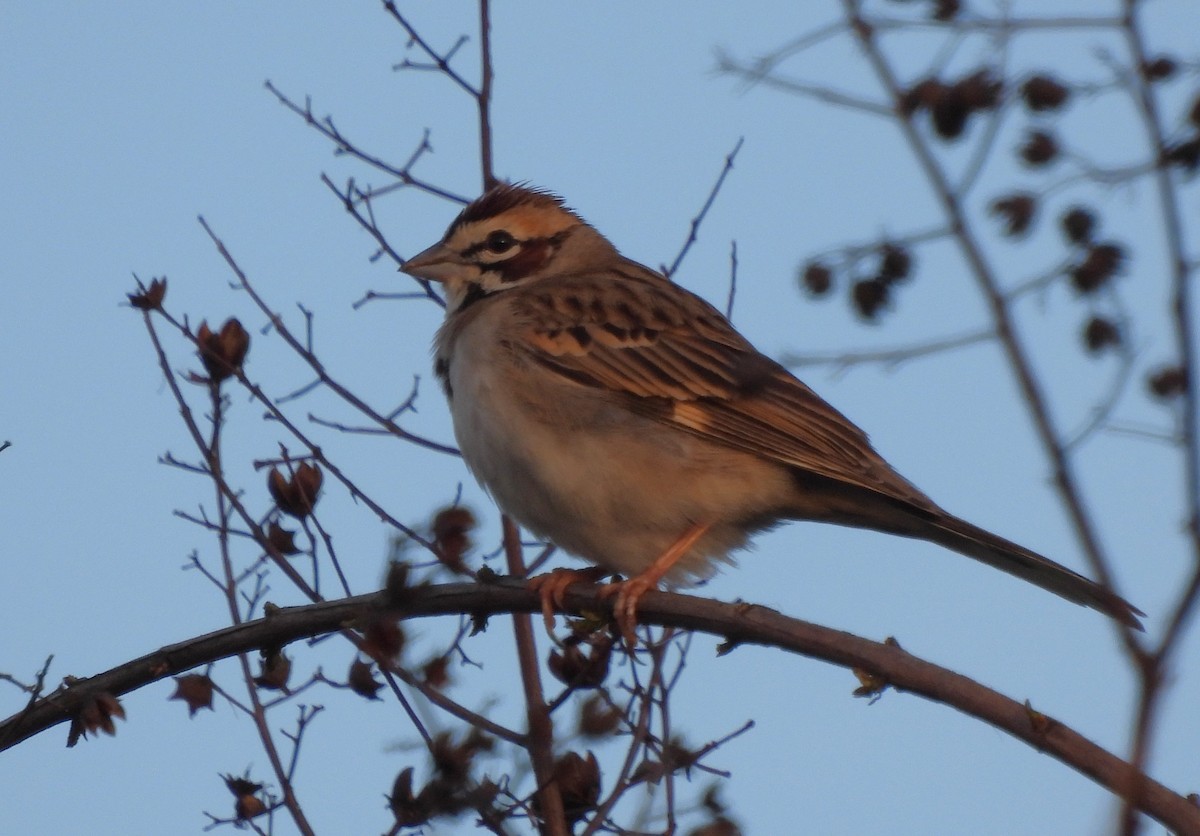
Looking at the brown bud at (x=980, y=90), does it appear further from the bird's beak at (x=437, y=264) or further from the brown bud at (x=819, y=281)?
the bird's beak at (x=437, y=264)

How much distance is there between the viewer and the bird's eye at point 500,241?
8461 mm

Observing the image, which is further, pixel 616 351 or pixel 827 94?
pixel 616 351

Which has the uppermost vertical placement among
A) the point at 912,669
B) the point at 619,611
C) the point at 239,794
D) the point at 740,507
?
the point at 740,507

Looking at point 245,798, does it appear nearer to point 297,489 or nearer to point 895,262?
point 297,489

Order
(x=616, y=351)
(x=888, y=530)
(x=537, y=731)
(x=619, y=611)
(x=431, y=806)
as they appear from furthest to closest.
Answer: (x=616, y=351)
(x=888, y=530)
(x=619, y=611)
(x=537, y=731)
(x=431, y=806)

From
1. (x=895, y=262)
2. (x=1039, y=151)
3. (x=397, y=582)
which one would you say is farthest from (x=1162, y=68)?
(x=397, y=582)

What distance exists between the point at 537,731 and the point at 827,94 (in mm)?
2193

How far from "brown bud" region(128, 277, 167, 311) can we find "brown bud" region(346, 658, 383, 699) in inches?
78.1

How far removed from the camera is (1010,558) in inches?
249

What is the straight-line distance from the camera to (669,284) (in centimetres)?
873

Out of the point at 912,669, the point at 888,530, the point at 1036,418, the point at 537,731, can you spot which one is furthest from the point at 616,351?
the point at 1036,418

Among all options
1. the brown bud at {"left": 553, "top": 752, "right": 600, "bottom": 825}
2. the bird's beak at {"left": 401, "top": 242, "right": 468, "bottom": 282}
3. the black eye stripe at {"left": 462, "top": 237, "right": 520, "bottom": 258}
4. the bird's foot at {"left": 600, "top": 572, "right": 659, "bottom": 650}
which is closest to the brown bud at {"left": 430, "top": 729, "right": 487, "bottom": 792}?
the brown bud at {"left": 553, "top": 752, "right": 600, "bottom": 825}

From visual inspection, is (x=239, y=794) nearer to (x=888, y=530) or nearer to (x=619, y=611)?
(x=619, y=611)

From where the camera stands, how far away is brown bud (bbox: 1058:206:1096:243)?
345cm
